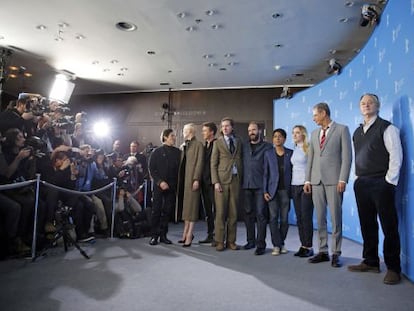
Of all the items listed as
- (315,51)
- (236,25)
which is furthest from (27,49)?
(315,51)

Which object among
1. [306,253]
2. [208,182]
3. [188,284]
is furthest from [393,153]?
[208,182]

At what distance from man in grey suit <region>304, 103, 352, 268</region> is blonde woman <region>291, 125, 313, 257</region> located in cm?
20

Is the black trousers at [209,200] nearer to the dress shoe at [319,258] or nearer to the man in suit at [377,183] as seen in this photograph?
the dress shoe at [319,258]

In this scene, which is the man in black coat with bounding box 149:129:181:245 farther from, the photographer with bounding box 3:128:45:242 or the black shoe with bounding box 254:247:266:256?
the photographer with bounding box 3:128:45:242

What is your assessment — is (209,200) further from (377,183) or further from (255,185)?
(377,183)

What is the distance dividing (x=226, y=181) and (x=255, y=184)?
0.34 meters

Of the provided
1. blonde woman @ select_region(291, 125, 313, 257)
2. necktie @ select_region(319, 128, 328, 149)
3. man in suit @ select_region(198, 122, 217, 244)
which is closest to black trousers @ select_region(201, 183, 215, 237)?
man in suit @ select_region(198, 122, 217, 244)

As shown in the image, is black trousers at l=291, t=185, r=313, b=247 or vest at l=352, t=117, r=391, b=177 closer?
vest at l=352, t=117, r=391, b=177

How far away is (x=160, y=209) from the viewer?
4.20 metres

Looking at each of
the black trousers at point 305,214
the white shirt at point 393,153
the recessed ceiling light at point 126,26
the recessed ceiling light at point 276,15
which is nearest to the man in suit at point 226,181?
the black trousers at point 305,214

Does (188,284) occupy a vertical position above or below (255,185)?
below

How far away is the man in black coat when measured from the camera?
4164 mm

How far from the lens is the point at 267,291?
7.93ft

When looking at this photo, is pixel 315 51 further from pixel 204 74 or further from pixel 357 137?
pixel 357 137
